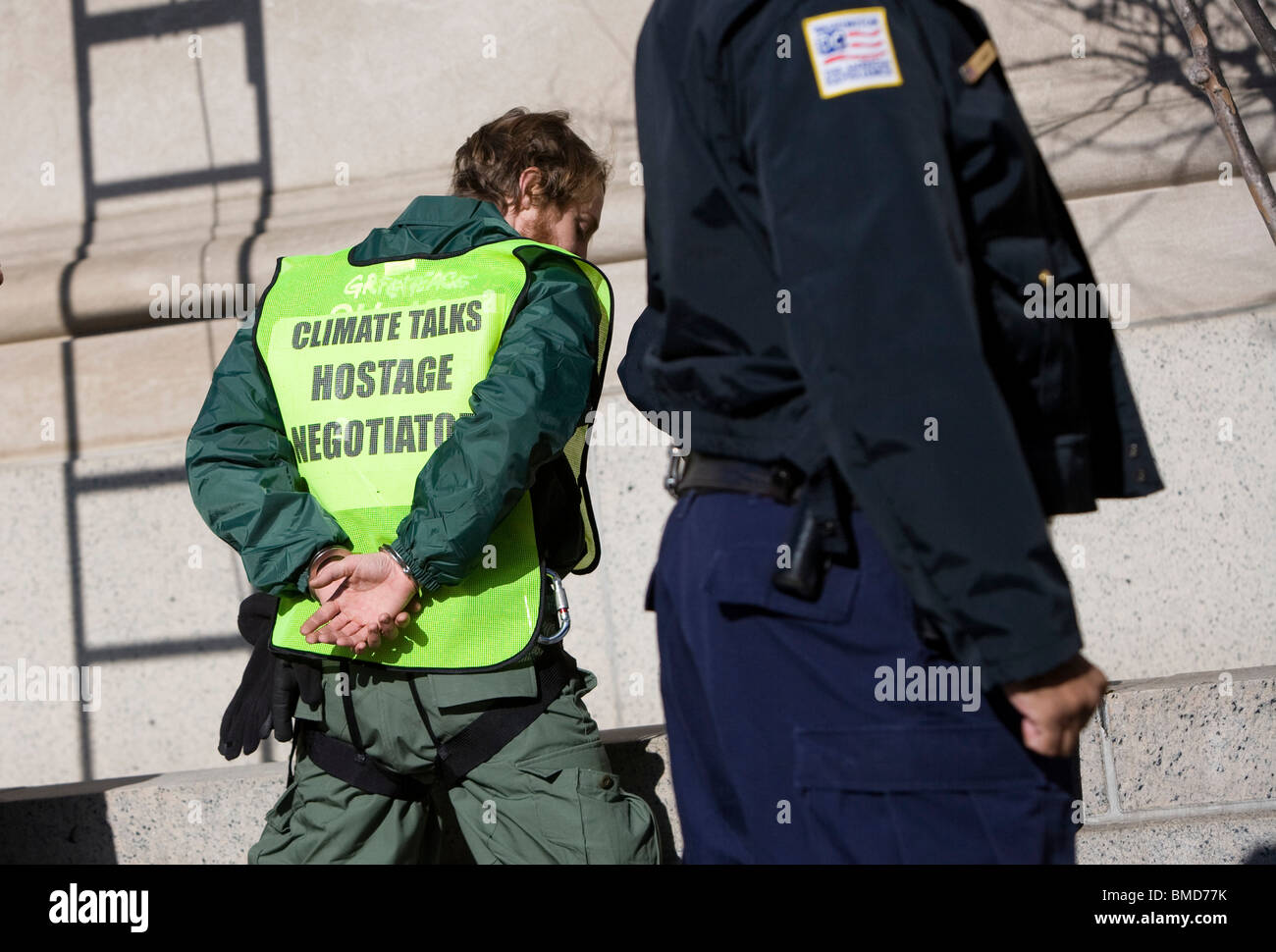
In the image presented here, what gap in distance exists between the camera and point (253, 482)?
2166 millimetres

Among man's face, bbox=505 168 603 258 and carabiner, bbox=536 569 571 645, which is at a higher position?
man's face, bbox=505 168 603 258

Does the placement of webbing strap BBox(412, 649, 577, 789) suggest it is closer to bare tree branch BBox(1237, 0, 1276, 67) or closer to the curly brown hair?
the curly brown hair

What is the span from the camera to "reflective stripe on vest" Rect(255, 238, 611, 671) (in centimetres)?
212

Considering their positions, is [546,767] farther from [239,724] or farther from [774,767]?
[774,767]

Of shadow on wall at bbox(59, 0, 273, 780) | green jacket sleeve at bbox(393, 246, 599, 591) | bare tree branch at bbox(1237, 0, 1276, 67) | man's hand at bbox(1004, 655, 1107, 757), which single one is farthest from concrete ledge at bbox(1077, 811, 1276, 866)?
shadow on wall at bbox(59, 0, 273, 780)

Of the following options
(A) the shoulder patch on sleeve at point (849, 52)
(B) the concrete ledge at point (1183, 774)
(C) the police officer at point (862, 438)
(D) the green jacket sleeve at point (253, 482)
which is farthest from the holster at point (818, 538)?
(B) the concrete ledge at point (1183, 774)

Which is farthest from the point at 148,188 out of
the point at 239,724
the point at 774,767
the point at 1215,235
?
the point at 774,767

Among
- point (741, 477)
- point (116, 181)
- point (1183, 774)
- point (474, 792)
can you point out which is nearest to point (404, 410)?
point (474, 792)

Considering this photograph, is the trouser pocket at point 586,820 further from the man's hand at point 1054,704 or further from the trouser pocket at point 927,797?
the man's hand at point 1054,704

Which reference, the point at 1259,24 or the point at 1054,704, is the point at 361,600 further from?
the point at 1259,24

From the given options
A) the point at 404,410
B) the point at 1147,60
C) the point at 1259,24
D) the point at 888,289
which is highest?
the point at 1147,60

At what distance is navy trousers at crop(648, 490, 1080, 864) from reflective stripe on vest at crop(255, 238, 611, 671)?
0.86 m

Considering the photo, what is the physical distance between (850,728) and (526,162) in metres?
1.59
